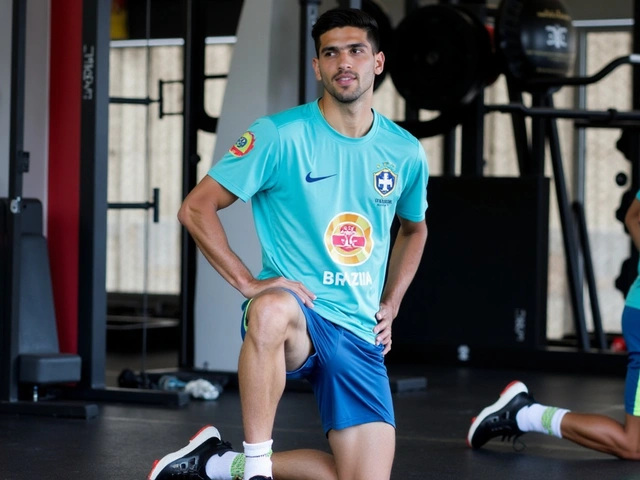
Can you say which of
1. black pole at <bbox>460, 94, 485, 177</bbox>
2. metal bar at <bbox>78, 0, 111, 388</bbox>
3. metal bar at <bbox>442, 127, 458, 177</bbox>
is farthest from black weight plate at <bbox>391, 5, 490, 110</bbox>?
metal bar at <bbox>78, 0, 111, 388</bbox>

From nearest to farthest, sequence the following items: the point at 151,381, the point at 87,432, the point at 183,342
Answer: the point at 87,432 → the point at 151,381 → the point at 183,342

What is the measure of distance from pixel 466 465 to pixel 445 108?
2829mm

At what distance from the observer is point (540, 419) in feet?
11.8

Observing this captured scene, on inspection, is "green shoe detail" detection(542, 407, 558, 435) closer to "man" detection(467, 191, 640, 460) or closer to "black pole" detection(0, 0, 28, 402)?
"man" detection(467, 191, 640, 460)

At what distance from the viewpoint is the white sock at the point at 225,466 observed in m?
2.85

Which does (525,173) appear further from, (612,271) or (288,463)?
(288,463)

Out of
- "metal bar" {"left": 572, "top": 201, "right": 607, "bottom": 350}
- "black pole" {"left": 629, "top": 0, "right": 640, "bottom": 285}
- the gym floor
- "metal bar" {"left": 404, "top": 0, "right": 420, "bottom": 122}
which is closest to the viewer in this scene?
the gym floor

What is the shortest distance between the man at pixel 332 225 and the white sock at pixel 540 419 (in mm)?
1115

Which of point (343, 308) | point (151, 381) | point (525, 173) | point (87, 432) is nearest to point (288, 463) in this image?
point (343, 308)

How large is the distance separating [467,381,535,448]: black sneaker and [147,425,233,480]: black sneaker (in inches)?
41.3

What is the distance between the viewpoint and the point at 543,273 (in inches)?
236

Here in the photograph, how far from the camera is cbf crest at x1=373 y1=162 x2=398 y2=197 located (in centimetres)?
263

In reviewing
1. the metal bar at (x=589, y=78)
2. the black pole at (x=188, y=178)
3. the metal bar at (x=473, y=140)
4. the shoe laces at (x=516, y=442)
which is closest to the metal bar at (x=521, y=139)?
the metal bar at (x=473, y=140)

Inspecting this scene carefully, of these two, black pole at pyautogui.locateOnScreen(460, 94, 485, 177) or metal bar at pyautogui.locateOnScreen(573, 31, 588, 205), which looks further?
metal bar at pyautogui.locateOnScreen(573, 31, 588, 205)
